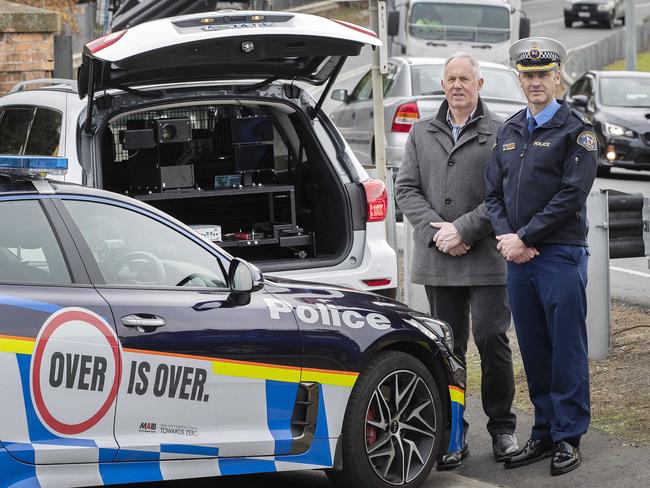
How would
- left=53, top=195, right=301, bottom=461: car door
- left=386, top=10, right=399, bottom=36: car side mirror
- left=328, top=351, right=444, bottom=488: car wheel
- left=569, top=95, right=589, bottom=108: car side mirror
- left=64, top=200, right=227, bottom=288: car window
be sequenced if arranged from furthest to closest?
1. left=386, top=10, right=399, bottom=36: car side mirror
2. left=569, top=95, right=589, bottom=108: car side mirror
3. left=328, top=351, right=444, bottom=488: car wheel
4. left=64, top=200, right=227, bottom=288: car window
5. left=53, top=195, right=301, bottom=461: car door

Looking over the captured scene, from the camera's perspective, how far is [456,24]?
27.4 m

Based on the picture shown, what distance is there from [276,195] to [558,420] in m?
2.52

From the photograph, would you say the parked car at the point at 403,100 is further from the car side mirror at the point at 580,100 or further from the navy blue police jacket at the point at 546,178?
the navy blue police jacket at the point at 546,178

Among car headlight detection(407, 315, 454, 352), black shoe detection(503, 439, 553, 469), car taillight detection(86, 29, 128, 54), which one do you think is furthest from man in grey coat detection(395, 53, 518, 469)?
car taillight detection(86, 29, 128, 54)

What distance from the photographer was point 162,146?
7.81m

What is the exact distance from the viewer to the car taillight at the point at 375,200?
7680mm

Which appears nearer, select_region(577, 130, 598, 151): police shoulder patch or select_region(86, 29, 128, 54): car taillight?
select_region(577, 130, 598, 151): police shoulder patch

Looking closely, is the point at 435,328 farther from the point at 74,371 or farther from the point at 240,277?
the point at 74,371

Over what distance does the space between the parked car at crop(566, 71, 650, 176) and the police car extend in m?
14.4

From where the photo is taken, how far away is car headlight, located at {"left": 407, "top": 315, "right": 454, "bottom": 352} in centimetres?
621

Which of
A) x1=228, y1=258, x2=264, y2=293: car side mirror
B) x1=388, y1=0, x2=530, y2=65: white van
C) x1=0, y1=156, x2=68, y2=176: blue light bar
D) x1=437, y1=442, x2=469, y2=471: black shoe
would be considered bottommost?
x1=437, y1=442, x2=469, y2=471: black shoe

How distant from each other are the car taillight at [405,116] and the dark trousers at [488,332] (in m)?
9.40

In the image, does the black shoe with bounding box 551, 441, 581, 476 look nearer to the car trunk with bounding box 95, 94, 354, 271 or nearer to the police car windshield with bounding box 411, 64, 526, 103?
the car trunk with bounding box 95, 94, 354, 271

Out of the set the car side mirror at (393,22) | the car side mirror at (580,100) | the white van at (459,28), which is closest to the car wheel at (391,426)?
the car side mirror at (580,100)
